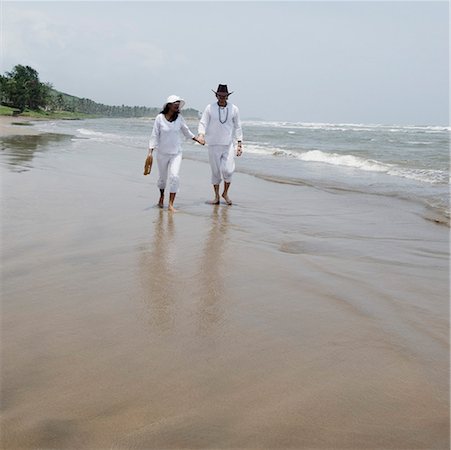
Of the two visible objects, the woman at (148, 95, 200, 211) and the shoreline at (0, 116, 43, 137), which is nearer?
the woman at (148, 95, 200, 211)

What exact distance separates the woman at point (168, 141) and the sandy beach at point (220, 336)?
5.40 feet

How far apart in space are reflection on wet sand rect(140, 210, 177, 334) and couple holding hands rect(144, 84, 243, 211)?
5.97 feet

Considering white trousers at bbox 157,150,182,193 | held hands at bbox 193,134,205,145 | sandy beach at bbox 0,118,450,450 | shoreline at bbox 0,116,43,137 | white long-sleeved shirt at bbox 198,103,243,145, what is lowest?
sandy beach at bbox 0,118,450,450

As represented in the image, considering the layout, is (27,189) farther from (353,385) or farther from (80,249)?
(353,385)

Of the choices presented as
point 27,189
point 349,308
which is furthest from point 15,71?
point 349,308

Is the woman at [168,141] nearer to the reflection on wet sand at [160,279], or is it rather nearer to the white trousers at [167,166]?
the white trousers at [167,166]

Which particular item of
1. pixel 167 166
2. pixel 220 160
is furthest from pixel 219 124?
pixel 167 166

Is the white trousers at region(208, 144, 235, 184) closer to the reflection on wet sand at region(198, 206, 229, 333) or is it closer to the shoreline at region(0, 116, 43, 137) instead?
the reflection on wet sand at region(198, 206, 229, 333)

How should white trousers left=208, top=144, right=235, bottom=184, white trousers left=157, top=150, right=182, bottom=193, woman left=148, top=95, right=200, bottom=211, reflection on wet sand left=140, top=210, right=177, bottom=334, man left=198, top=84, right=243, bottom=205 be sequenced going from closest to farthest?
reflection on wet sand left=140, top=210, right=177, bottom=334 → woman left=148, top=95, right=200, bottom=211 → white trousers left=157, top=150, right=182, bottom=193 → man left=198, top=84, right=243, bottom=205 → white trousers left=208, top=144, right=235, bottom=184

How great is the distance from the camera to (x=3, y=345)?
2.38 metres

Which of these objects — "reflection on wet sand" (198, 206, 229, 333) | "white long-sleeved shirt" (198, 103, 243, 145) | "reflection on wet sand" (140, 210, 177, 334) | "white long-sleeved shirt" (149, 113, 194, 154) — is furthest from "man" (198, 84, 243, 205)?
"reflection on wet sand" (140, 210, 177, 334)

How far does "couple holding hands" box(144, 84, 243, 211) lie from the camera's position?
686cm

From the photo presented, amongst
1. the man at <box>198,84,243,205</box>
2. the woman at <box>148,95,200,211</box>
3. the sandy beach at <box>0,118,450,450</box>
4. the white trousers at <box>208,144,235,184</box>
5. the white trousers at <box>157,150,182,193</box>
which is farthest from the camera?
the white trousers at <box>208,144,235,184</box>

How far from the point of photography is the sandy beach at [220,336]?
1.83 meters
